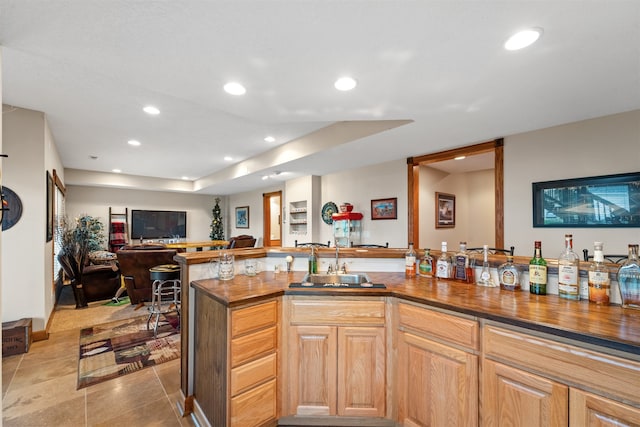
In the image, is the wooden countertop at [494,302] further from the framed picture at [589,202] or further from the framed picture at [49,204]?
the framed picture at [49,204]

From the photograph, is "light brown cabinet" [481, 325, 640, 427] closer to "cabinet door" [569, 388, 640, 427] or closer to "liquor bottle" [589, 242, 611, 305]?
"cabinet door" [569, 388, 640, 427]

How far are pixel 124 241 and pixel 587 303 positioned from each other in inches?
354

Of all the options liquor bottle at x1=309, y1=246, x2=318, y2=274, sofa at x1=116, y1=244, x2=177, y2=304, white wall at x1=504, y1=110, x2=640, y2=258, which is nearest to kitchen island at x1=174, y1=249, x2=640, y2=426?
liquor bottle at x1=309, y1=246, x2=318, y2=274

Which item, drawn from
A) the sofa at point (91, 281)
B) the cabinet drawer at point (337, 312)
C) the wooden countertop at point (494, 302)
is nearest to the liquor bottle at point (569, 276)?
the wooden countertop at point (494, 302)

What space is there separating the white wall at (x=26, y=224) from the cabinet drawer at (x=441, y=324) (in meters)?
3.86

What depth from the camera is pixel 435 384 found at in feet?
5.07

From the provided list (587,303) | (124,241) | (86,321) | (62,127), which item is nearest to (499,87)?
(587,303)

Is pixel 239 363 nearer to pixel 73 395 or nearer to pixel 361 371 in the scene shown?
pixel 361 371

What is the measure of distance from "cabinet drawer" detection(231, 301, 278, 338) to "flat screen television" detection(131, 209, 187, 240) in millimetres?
7621

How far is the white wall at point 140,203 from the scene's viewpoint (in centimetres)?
699

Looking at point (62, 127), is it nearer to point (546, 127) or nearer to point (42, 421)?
point (42, 421)

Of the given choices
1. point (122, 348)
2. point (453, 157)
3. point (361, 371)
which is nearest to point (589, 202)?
point (453, 157)

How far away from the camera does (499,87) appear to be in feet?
6.73

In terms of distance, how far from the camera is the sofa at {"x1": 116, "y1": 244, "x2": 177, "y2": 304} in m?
4.13
